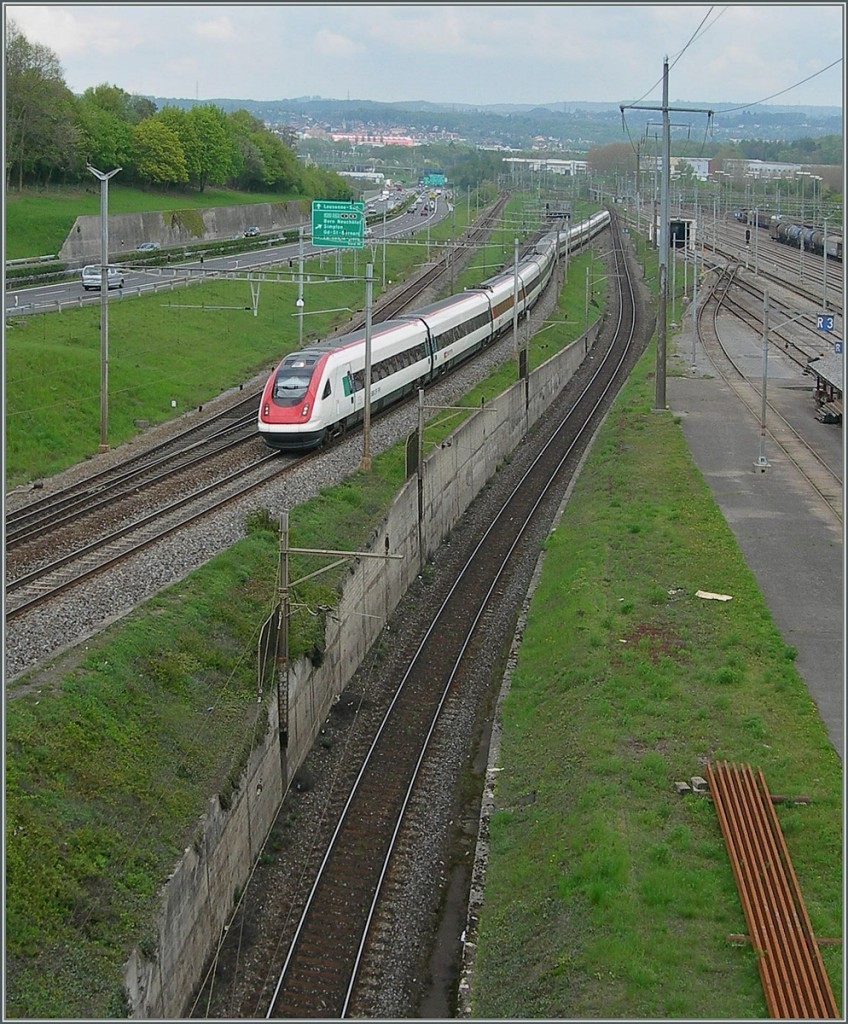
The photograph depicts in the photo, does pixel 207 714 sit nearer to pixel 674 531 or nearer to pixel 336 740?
pixel 336 740

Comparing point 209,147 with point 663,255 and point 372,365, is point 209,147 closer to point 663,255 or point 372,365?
point 663,255

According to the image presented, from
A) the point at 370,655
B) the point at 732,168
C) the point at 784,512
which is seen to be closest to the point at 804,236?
the point at 784,512

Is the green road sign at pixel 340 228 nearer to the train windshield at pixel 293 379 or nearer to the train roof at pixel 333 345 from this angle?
the train roof at pixel 333 345

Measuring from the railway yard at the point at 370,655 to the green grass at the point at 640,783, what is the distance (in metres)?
0.76

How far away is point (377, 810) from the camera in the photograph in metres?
21.0

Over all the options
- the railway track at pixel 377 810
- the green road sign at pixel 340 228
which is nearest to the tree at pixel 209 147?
the green road sign at pixel 340 228

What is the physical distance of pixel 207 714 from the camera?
1930 centimetres

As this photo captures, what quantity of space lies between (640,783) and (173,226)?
75.2 metres

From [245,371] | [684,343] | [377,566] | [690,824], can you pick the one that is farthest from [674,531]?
[684,343]

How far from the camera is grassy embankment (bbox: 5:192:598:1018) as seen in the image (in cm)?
1355

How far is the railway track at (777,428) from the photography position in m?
33.6

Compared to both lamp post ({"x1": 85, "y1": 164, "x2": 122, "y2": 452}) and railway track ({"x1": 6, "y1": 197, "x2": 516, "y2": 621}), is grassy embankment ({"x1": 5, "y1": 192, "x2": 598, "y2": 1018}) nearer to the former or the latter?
railway track ({"x1": 6, "y1": 197, "x2": 516, "y2": 621})

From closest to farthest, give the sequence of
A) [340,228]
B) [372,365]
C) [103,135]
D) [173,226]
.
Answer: [340,228] < [372,365] < [103,135] < [173,226]

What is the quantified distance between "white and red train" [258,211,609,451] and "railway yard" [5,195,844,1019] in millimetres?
828
